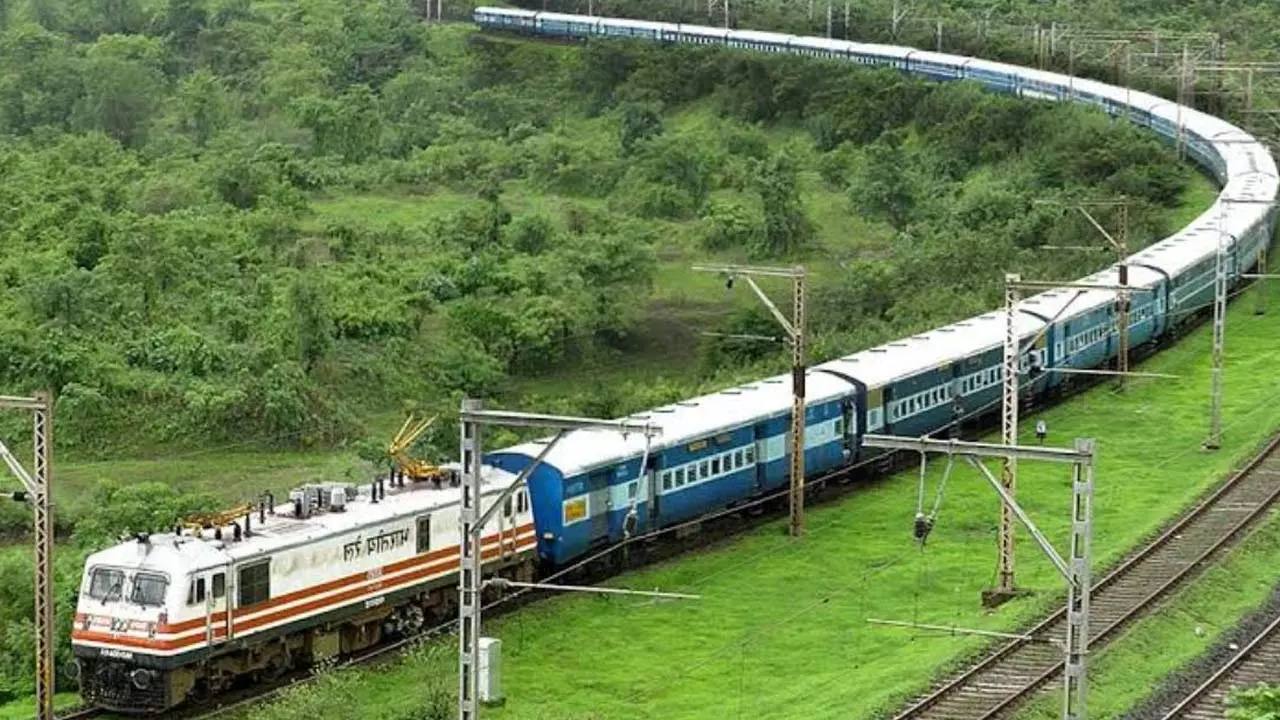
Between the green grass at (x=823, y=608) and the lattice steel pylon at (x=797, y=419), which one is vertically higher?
the lattice steel pylon at (x=797, y=419)

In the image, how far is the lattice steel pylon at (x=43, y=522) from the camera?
92.7 feet

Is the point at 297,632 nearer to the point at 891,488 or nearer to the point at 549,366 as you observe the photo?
the point at 891,488

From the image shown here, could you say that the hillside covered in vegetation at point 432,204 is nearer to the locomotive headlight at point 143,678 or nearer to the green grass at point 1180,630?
the green grass at point 1180,630

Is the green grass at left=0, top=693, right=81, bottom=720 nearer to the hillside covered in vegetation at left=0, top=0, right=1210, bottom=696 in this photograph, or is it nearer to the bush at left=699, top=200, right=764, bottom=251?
the hillside covered in vegetation at left=0, top=0, right=1210, bottom=696

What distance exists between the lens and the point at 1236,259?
64.6 metres

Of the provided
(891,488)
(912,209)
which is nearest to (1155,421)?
(891,488)

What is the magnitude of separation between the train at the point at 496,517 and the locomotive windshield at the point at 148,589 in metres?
0.02

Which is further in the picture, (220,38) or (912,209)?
(220,38)

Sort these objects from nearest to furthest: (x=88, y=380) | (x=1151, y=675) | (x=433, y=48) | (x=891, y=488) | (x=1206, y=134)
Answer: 1. (x=1151, y=675)
2. (x=891, y=488)
3. (x=88, y=380)
4. (x=1206, y=134)
5. (x=433, y=48)

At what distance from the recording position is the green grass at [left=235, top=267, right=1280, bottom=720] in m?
32.6

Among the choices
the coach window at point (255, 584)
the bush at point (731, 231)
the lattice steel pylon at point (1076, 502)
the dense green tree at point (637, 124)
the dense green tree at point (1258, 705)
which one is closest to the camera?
the lattice steel pylon at point (1076, 502)

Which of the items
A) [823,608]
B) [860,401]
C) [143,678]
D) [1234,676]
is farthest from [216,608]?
[860,401]

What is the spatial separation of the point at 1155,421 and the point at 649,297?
2582cm

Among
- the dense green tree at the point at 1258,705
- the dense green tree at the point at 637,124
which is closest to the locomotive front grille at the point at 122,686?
the dense green tree at the point at 1258,705
